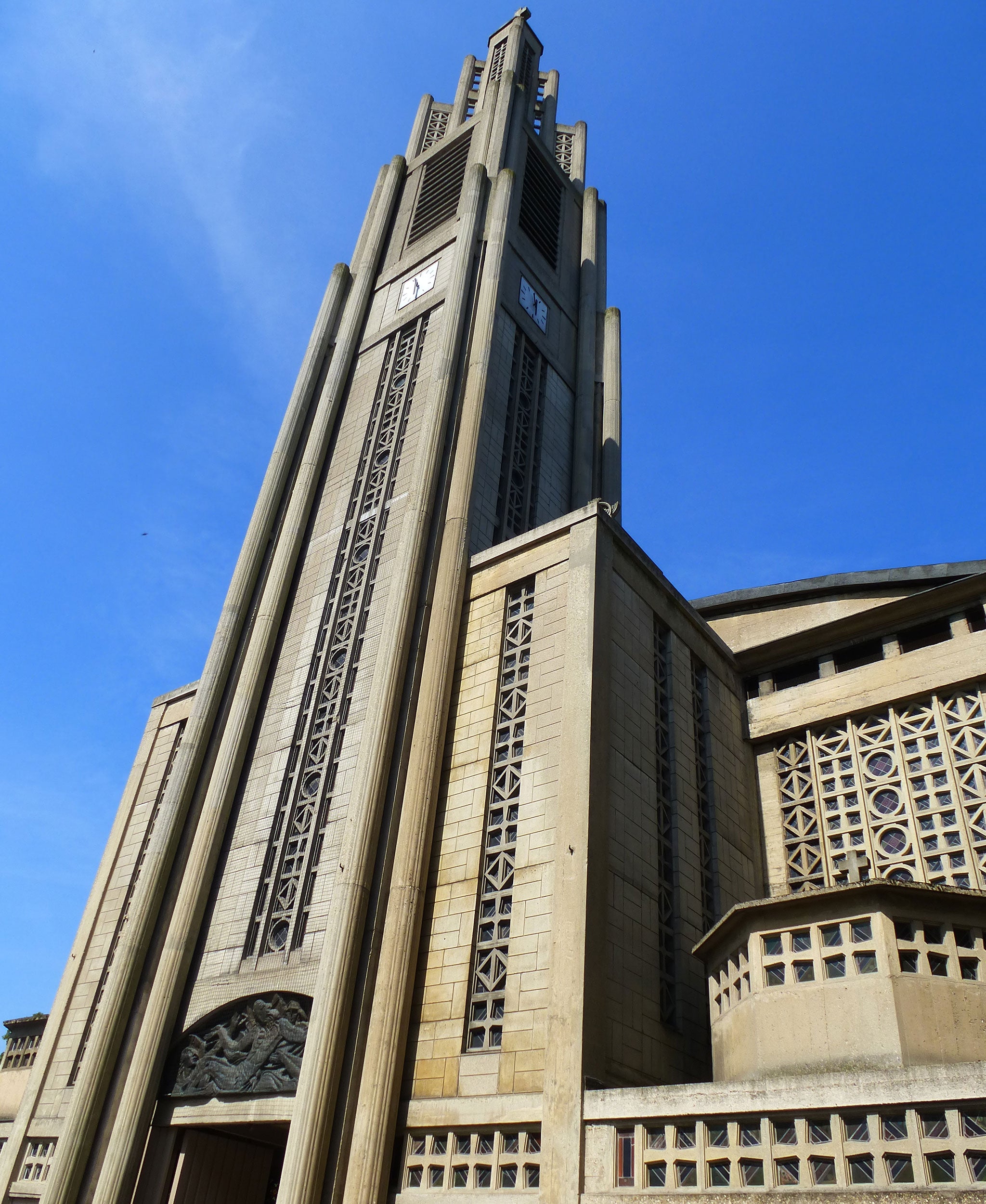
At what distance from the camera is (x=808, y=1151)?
11.2 meters

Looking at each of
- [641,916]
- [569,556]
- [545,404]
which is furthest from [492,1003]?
[545,404]

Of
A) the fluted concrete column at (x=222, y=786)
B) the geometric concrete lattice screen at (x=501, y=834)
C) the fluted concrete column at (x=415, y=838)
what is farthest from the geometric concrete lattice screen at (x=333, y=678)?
the geometric concrete lattice screen at (x=501, y=834)

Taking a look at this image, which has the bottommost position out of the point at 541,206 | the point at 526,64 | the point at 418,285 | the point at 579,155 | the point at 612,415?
the point at 612,415

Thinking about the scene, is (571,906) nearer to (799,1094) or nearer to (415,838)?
(415,838)

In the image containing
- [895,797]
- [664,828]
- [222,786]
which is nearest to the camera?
[664,828]

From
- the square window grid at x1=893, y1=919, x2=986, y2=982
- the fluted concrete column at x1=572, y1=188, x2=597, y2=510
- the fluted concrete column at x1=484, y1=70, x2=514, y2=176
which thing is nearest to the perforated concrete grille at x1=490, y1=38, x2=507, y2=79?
the fluted concrete column at x1=484, y1=70, x2=514, y2=176

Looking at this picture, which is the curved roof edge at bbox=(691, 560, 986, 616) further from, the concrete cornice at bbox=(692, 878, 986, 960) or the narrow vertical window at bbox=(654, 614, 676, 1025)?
the concrete cornice at bbox=(692, 878, 986, 960)

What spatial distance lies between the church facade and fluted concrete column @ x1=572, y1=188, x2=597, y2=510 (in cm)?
17

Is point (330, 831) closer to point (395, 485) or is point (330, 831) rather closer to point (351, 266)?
point (395, 485)

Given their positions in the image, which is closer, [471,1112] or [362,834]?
[471,1112]

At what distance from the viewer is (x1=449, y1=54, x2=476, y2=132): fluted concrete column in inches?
1407

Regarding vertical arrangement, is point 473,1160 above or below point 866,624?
below

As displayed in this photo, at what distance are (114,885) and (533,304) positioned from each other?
19.0 metres

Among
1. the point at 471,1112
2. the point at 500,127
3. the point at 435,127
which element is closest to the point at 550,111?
the point at 435,127
